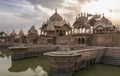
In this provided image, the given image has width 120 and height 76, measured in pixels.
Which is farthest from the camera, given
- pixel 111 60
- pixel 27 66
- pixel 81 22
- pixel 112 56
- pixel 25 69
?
pixel 81 22

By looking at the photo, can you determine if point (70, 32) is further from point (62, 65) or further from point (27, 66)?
point (62, 65)

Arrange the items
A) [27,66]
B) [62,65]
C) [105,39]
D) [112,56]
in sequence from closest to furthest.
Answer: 1. [62,65]
2. [27,66]
3. [112,56]
4. [105,39]

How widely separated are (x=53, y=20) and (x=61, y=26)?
8.93 ft

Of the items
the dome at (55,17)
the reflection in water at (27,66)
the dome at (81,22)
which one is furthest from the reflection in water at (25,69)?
the dome at (55,17)

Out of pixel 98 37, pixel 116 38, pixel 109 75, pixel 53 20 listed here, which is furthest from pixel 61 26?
pixel 109 75

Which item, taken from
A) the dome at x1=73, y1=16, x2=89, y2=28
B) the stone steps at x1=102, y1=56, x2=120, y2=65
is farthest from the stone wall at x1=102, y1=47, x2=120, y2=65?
the dome at x1=73, y1=16, x2=89, y2=28

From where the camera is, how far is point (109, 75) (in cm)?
1344

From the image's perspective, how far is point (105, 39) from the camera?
84.2 ft

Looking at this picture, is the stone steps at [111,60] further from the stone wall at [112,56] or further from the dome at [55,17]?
the dome at [55,17]

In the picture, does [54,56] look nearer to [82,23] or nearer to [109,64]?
[109,64]

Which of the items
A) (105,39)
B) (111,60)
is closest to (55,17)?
(105,39)

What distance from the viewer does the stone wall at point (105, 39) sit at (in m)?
24.3

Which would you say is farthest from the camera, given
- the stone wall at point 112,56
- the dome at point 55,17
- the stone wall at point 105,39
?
the dome at point 55,17

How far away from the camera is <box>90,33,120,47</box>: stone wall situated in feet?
79.6
